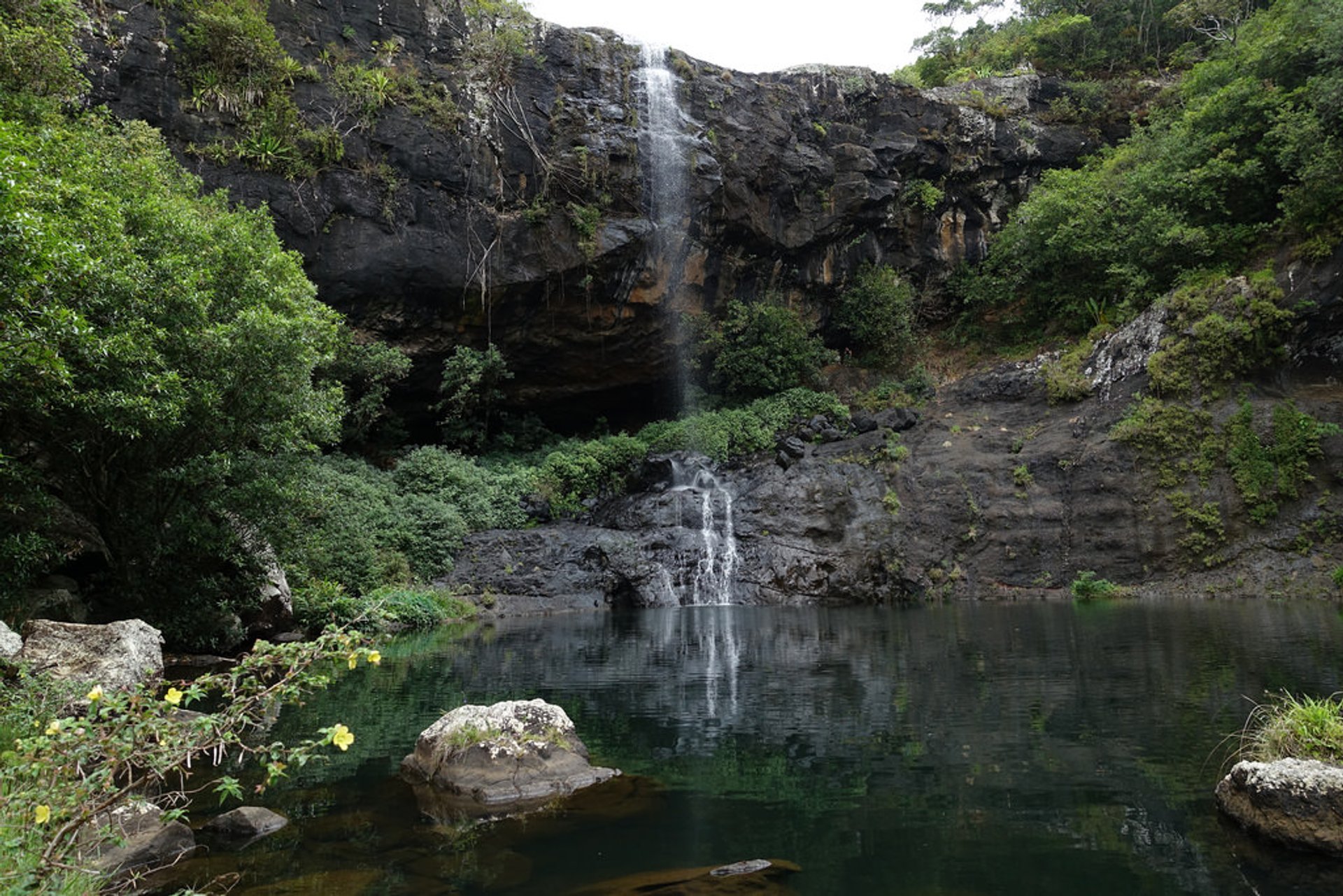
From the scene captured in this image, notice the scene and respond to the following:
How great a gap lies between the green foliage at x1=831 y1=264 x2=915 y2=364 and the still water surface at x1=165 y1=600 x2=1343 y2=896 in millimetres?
20063

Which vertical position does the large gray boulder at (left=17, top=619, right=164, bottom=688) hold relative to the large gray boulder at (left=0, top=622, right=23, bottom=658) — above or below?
below

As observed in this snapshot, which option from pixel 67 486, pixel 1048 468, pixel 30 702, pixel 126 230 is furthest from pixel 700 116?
pixel 30 702

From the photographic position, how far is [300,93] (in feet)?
78.9

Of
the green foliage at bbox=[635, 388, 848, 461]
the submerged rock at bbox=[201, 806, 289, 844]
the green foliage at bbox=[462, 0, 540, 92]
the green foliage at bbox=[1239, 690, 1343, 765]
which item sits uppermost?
the green foliage at bbox=[462, 0, 540, 92]

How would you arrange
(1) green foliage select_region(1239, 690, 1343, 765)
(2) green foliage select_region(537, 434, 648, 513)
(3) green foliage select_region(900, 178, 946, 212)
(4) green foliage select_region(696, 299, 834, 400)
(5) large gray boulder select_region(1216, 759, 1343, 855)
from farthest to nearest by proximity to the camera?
1. (3) green foliage select_region(900, 178, 946, 212)
2. (4) green foliage select_region(696, 299, 834, 400)
3. (2) green foliage select_region(537, 434, 648, 513)
4. (1) green foliage select_region(1239, 690, 1343, 765)
5. (5) large gray boulder select_region(1216, 759, 1343, 855)

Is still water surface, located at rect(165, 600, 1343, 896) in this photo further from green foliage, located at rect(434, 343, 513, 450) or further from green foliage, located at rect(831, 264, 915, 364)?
green foliage, located at rect(831, 264, 915, 364)

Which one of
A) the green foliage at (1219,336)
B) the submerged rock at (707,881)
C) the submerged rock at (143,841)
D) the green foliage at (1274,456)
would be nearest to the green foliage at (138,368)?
the submerged rock at (143,841)

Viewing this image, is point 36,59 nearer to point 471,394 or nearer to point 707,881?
point 471,394

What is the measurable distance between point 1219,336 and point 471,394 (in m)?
22.9

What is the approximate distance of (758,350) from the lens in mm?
29359

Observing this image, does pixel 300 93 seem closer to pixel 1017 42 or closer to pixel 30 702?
pixel 30 702

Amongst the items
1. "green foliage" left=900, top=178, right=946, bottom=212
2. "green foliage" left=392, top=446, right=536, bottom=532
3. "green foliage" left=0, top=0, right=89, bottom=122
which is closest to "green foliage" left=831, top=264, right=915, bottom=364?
"green foliage" left=900, top=178, right=946, bottom=212

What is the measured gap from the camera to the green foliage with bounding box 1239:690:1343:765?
16.5 ft

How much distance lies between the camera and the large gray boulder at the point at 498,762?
19.2 feet
